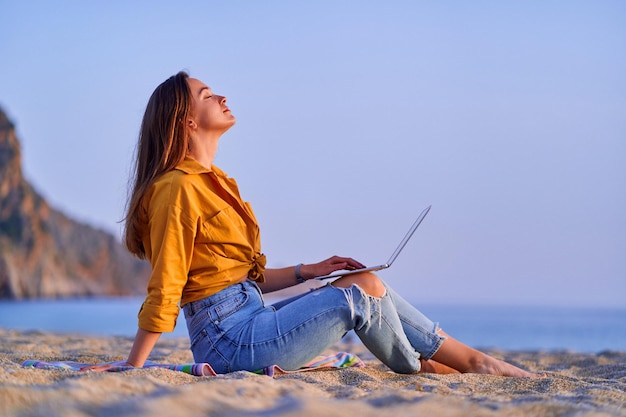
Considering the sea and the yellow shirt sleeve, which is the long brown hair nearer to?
the yellow shirt sleeve

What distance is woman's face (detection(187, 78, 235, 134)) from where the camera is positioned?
306 cm

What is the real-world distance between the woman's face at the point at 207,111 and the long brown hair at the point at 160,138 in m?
0.03

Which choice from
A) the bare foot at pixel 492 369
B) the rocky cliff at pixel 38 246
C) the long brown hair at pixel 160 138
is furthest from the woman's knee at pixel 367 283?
the rocky cliff at pixel 38 246

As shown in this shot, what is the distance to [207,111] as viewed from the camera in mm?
3061

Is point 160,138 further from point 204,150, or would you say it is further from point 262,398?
point 262,398

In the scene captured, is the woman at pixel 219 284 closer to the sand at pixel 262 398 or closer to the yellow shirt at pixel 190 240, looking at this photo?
the yellow shirt at pixel 190 240

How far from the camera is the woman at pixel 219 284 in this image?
271 centimetres

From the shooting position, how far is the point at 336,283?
9.46 feet

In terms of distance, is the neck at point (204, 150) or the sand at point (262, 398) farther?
the neck at point (204, 150)

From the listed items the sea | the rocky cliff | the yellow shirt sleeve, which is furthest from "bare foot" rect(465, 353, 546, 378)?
the rocky cliff

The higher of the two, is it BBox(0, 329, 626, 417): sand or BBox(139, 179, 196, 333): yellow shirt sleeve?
BBox(139, 179, 196, 333): yellow shirt sleeve

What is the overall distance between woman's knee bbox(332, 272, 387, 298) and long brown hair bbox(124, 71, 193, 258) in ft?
2.75

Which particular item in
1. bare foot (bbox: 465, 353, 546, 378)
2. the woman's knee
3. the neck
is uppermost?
the neck

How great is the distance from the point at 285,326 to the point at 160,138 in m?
0.96
